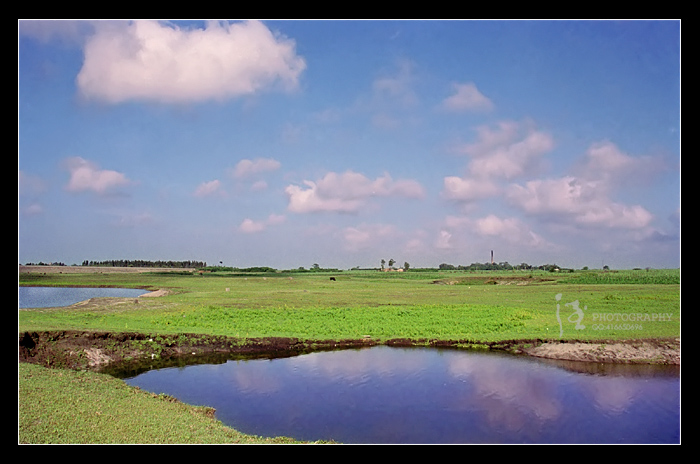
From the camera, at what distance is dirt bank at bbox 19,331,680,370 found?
19375 millimetres

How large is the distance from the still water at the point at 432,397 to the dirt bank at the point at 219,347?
45.0 inches

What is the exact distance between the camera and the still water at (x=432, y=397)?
1318 cm

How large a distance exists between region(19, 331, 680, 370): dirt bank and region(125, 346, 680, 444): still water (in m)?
1.14

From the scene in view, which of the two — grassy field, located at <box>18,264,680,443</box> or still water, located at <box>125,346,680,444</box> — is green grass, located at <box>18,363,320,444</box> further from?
still water, located at <box>125,346,680,444</box>

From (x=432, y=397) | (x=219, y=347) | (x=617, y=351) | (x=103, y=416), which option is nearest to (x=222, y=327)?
(x=219, y=347)

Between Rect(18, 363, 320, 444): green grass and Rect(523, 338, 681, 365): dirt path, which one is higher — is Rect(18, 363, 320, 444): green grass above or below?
above

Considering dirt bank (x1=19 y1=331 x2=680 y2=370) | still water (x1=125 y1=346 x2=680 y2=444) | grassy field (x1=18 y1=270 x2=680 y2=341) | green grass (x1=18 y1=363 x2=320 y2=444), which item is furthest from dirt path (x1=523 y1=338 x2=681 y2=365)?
green grass (x1=18 y1=363 x2=320 y2=444)

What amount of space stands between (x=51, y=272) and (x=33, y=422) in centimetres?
7571

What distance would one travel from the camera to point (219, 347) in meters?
22.5

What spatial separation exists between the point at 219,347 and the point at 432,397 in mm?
11715

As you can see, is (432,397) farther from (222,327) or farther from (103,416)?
(222,327)

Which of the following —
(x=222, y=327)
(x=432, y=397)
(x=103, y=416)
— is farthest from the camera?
(x=222, y=327)

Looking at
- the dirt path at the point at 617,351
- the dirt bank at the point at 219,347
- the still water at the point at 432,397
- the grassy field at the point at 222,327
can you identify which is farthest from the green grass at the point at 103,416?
the dirt path at the point at 617,351
